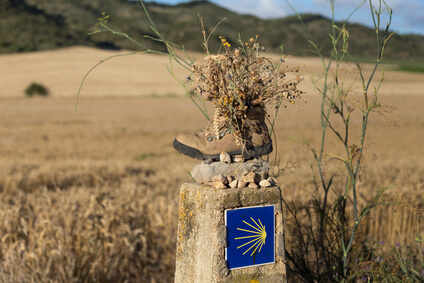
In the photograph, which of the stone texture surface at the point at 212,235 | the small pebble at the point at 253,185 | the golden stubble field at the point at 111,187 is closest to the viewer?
the stone texture surface at the point at 212,235

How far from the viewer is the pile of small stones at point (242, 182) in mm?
2549

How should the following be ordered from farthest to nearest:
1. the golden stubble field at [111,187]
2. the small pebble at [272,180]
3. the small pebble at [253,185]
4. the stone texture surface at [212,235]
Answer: the golden stubble field at [111,187], the small pebble at [272,180], the small pebble at [253,185], the stone texture surface at [212,235]

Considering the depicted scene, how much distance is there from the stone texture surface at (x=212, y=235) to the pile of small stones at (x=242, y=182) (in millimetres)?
30

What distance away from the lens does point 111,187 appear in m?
7.11

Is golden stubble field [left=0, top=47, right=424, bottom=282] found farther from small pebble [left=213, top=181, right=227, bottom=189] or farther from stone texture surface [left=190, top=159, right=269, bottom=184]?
small pebble [left=213, top=181, right=227, bottom=189]

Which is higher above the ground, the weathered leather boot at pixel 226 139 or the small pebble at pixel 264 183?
the weathered leather boot at pixel 226 139

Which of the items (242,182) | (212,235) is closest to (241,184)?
(242,182)

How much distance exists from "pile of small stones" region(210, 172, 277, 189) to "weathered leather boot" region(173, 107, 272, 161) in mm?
124

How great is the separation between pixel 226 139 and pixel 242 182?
10.2 inches

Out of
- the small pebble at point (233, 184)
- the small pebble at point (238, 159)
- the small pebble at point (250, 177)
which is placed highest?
the small pebble at point (238, 159)

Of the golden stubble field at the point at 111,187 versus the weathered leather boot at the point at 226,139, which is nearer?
the weathered leather boot at the point at 226,139

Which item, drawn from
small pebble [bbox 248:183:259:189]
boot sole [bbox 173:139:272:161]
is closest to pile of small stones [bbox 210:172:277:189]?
small pebble [bbox 248:183:259:189]

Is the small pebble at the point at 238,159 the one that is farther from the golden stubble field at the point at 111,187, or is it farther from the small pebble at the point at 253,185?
the golden stubble field at the point at 111,187

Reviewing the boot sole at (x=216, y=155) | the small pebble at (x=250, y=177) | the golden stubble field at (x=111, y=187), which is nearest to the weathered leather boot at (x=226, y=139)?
the boot sole at (x=216, y=155)
